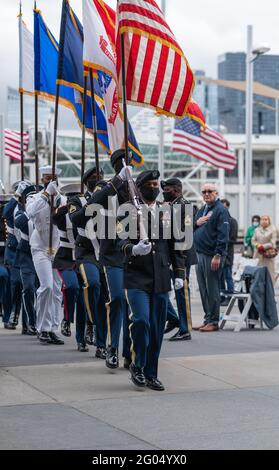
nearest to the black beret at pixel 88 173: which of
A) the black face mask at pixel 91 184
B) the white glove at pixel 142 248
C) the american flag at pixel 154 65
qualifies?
the black face mask at pixel 91 184

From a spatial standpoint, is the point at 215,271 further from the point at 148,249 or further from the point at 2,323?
the point at 148,249

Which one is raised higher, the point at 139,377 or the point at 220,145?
the point at 220,145

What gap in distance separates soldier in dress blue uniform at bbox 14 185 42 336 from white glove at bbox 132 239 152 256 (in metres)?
4.27

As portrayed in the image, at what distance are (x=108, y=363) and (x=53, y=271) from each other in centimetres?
327

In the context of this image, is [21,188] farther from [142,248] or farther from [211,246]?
[142,248]

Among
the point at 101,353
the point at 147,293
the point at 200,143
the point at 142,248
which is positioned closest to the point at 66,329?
the point at 101,353

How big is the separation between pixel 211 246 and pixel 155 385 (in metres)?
4.75

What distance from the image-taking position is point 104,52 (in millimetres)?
10898

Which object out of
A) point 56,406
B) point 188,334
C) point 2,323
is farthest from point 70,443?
point 2,323

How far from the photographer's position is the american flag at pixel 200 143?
79.0 feet

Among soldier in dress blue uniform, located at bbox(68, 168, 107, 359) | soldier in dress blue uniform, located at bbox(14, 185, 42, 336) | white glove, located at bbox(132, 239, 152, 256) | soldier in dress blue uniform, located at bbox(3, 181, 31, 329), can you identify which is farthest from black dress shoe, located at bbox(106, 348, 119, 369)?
soldier in dress blue uniform, located at bbox(3, 181, 31, 329)

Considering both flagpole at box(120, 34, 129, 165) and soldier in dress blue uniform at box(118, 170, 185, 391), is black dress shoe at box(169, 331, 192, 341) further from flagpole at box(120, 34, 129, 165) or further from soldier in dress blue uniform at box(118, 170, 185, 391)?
soldier in dress blue uniform at box(118, 170, 185, 391)

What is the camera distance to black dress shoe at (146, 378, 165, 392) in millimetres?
8047

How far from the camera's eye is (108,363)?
354 inches
